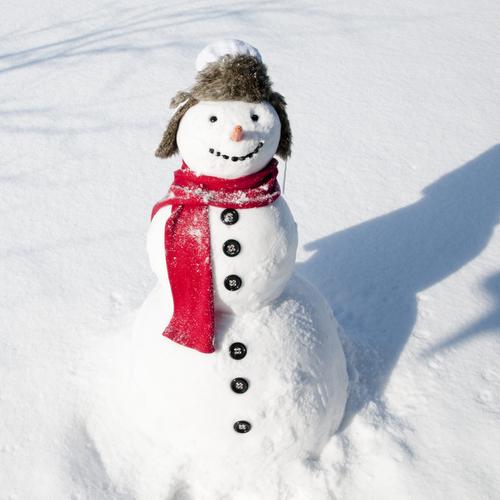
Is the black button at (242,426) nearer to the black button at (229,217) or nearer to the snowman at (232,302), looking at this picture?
the snowman at (232,302)

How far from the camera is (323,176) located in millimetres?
3553

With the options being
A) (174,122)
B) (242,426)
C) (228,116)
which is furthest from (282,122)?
(242,426)

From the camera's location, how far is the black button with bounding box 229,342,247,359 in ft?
5.82

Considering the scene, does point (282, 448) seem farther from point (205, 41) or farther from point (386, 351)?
point (205, 41)

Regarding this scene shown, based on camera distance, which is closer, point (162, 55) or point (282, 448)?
point (282, 448)

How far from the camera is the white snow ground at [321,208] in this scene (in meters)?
2.15

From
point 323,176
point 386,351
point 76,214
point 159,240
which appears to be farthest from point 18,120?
point 386,351

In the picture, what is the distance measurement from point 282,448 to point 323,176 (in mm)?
Answer: 2078

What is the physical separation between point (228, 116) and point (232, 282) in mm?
505

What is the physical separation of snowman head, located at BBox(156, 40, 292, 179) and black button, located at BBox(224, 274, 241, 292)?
31 cm

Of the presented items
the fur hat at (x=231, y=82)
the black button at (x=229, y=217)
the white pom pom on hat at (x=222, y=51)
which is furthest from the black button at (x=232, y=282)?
the white pom pom on hat at (x=222, y=51)

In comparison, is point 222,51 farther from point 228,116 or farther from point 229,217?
point 229,217

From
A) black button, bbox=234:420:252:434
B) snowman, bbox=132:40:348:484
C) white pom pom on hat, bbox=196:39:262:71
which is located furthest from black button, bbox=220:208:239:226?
black button, bbox=234:420:252:434

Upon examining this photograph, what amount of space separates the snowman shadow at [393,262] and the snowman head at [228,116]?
1.14m
